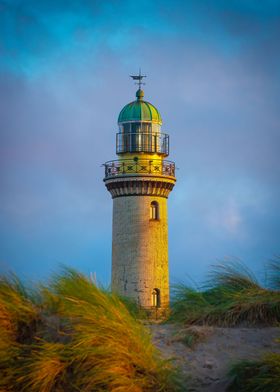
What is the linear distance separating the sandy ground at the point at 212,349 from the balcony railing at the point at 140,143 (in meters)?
24.3

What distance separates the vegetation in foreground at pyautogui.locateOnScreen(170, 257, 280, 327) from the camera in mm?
12164

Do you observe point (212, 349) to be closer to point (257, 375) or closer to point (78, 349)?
point (257, 375)

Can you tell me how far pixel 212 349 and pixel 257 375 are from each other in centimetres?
159

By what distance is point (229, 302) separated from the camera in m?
12.4

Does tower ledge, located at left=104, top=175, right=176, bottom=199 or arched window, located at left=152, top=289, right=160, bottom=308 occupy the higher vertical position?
tower ledge, located at left=104, top=175, right=176, bottom=199

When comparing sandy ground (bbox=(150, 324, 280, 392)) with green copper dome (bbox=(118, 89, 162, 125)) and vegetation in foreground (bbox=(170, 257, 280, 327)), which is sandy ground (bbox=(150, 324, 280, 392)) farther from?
green copper dome (bbox=(118, 89, 162, 125))

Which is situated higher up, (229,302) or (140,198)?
(140,198)

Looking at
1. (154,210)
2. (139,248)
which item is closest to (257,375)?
Answer: (139,248)

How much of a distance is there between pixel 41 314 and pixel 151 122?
25.5 m

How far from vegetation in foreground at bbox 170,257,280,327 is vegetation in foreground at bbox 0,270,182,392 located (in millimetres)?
1339

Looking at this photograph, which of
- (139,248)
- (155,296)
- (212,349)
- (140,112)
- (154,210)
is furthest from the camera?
(154,210)

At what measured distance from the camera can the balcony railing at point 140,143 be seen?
36.3 metres

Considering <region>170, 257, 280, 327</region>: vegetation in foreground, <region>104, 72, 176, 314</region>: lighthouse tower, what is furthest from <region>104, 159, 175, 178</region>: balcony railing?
<region>170, 257, 280, 327</region>: vegetation in foreground

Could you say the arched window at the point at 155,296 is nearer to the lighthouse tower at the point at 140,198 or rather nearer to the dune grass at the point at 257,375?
the lighthouse tower at the point at 140,198
